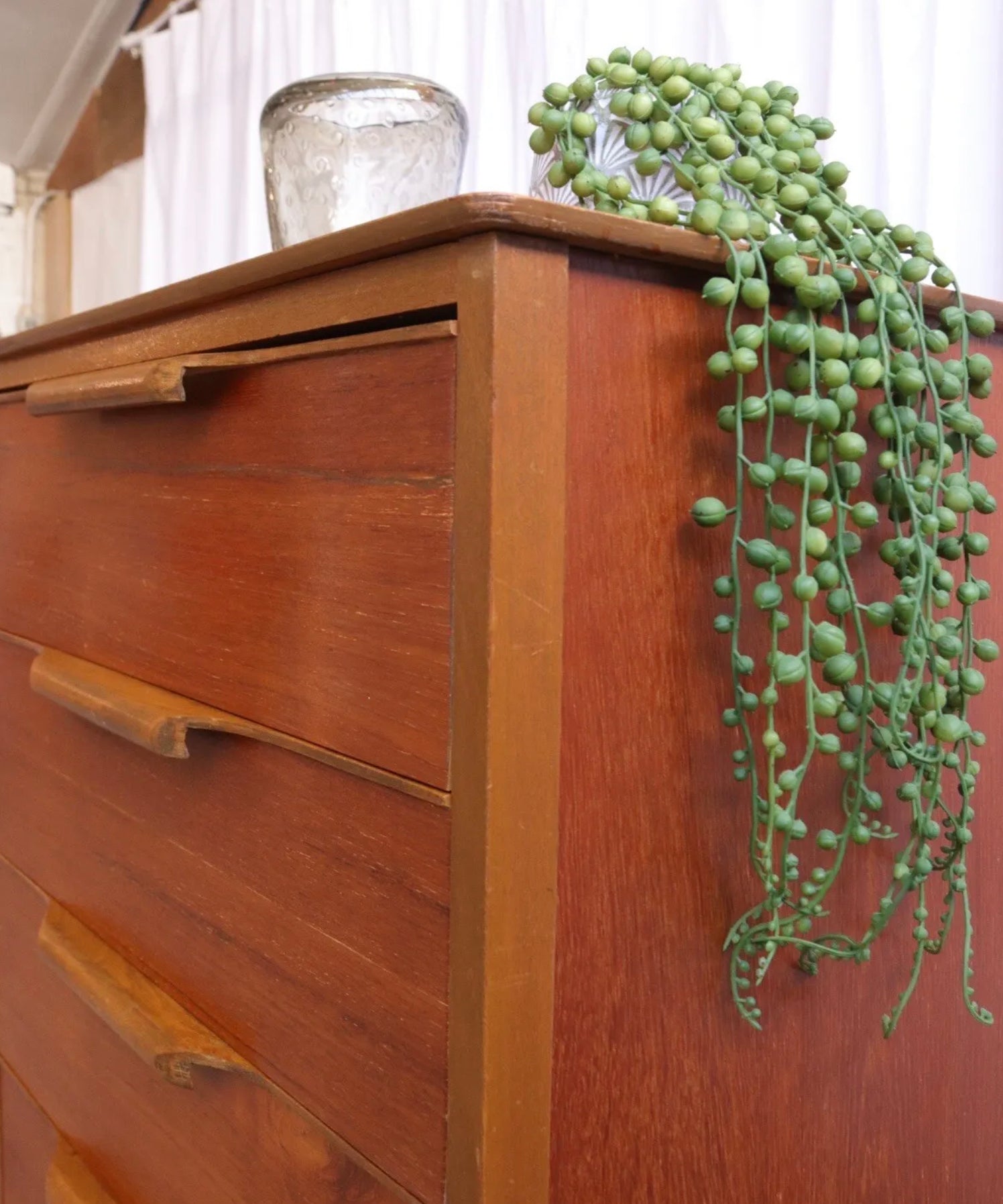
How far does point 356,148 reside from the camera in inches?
34.8

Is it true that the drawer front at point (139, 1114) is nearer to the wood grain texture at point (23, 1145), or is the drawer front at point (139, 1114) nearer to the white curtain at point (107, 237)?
the wood grain texture at point (23, 1145)

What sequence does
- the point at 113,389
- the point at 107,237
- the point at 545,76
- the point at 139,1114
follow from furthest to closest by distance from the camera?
1. the point at 107,237
2. the point at 545,76
3. the point at 139,1114
4. the point at 113,389

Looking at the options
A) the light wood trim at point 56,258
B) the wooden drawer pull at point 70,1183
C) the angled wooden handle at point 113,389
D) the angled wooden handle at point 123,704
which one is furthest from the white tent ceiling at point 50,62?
the wooden drawer pull at point 70,1183

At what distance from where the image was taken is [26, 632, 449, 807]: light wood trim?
22.6 inches

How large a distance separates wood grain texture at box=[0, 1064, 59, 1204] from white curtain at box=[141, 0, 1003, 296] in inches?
39.3

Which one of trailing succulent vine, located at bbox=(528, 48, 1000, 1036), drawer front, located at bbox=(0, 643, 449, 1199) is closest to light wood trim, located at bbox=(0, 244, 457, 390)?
trailing succulent vine, located at bbox=(528, 48, 1000, 1036)

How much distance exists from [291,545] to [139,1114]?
1.66ft

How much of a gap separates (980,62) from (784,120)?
0.45m

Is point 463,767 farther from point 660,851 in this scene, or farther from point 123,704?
point 123,704

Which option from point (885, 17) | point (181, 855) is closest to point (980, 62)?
point (885, 17)

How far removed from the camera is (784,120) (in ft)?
2.10

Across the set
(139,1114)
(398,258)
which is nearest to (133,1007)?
(139,1114)

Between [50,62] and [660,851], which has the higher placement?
[50,62]

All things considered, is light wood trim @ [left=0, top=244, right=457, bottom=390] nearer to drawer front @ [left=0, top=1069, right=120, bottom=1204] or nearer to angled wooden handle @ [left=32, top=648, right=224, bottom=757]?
angled wooden handle @ [left=32, top=648, right=224, bottom=757]
